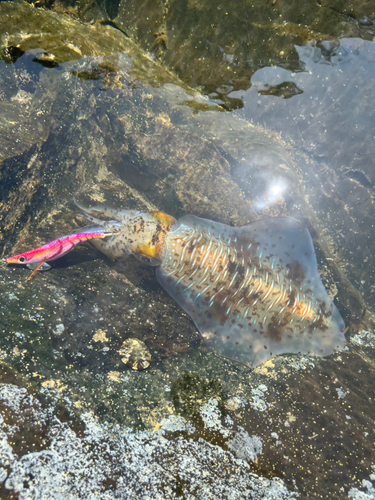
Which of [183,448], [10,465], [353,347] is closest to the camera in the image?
[10,465]

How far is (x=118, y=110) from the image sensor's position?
470cm

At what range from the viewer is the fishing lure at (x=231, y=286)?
3.72 m

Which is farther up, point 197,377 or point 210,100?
point 210,100

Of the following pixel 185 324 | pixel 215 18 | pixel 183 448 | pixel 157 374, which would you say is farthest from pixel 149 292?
pixel 215 18

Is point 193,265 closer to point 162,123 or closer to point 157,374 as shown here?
point 157,374

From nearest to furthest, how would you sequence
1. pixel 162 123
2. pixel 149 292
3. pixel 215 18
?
pixel 215 18 → pixel 149 292 → pixel 162 123

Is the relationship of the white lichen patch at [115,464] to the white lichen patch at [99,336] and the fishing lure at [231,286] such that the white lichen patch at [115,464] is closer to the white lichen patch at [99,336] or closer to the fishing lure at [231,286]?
the white lichen patch at [99,336]

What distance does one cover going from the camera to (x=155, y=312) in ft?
11.6

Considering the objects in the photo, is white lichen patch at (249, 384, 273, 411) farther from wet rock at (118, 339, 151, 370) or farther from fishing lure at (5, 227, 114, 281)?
fishing lure at (5, 227, 114, 281)

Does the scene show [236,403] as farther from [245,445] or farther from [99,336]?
[99,336]

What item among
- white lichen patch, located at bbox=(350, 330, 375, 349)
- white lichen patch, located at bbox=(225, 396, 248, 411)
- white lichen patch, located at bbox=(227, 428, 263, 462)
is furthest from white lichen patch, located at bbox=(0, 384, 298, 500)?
white lichen patch, located at bbox=(350, 330, 375, 349)

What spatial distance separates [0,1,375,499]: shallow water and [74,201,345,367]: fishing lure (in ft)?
0.82

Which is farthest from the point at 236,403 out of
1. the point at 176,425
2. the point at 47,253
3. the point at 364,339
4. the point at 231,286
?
the point at 364,339

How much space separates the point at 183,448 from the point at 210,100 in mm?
5114
